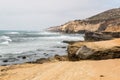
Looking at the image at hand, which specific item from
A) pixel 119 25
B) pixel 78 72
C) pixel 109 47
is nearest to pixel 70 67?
pixel 78 72

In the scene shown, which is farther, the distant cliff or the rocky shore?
the distant cliff

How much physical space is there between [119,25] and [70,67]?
6838cm

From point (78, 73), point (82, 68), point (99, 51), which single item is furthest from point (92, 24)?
point (78, 73)

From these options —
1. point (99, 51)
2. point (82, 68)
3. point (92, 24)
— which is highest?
point (99, 51)

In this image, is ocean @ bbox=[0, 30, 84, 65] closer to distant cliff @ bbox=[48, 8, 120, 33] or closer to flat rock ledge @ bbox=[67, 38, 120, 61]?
flat rock ledge @ bbox=[67, 38, 120, 61]

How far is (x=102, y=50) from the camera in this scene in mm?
21328

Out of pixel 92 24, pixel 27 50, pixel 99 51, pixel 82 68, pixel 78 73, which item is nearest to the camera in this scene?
pixel 78 73

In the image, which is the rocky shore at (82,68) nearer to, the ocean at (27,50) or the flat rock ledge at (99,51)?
the flat rock ledge at (99,51)

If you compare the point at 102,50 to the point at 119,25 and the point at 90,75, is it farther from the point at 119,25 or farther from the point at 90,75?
the point at 119,25

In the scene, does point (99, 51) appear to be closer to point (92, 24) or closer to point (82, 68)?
point (82, 68)

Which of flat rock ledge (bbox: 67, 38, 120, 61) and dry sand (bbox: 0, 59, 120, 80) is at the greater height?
flat rock ledge (bbox: 67, 38, 120, 61)

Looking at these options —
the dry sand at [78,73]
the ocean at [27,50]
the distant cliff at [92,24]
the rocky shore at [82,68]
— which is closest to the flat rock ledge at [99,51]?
the rocky shore at [82,68]

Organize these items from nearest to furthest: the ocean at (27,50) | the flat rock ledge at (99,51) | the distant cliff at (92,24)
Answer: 1. the flat rock ledge at (99,51)
2. the ocean at (27,50)
3. the distant cliff at (92,24)

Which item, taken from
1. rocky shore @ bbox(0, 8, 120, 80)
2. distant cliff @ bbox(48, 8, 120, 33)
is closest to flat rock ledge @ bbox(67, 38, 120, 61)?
rocky shore @ bbox(0, 8, 120, 80)
